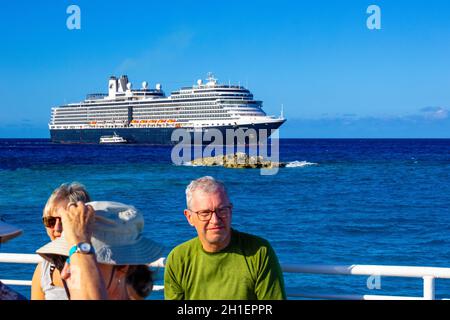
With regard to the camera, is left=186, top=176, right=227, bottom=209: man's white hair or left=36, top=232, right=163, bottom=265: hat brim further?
left=186, top=176, right=227, bottom=209: man's white hair

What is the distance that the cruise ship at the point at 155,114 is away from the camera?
71938 mm

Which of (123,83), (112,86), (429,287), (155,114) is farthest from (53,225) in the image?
(112,86)

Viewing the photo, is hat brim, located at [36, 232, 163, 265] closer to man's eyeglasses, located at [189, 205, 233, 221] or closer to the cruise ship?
man's eyeglasses, located at [189, 205, 233, 221]

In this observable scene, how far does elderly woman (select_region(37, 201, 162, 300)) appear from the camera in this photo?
186cm

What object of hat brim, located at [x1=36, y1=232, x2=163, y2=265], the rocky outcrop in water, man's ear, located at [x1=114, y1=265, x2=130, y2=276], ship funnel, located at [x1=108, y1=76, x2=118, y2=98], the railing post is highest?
ship funnel, located at [x1=108, y1=76, x2=118, y2=98]

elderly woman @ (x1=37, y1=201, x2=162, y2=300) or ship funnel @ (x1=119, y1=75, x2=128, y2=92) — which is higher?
ship funnel @ (x1=119, y1=75, x2=128, y2=92)

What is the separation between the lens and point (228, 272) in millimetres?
2732

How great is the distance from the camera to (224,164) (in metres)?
44.3

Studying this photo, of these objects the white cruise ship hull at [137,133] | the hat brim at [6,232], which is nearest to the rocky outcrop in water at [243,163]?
the white cruise ship hull at [137,133]

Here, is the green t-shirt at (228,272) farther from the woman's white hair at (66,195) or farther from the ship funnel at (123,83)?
the ship funnel at (123,83)

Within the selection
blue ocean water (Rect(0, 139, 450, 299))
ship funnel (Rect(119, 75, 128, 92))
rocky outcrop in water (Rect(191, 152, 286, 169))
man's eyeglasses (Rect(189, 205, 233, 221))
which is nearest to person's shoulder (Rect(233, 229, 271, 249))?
man's eyeglasses (Rect(189, 205, 233, 221))

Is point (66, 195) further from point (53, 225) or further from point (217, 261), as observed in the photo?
point (217, 261)

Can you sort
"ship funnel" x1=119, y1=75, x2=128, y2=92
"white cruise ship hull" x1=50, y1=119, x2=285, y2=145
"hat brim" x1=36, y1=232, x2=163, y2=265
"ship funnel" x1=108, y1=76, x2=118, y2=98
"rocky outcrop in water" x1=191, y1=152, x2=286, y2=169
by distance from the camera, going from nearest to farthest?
"hat brim" x1=36, y1=232, x2=163, y2=265 → "rocky outcrop in water" x1=191, y1=152, x2=286, y2=169 → "white cruise ship hull" x1=50, y1=119, x2=285, y2=145 → "ship funnel" x1=119, y1=75, x2=128, y2=92 → "ship funnel" x1=108, y1=76, x2=118, y2=98

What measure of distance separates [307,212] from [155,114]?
6072cm
